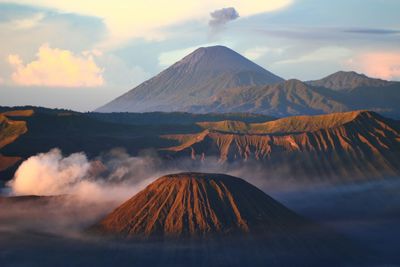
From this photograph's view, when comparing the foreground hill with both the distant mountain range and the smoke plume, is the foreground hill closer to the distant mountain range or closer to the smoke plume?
the distant mountain range

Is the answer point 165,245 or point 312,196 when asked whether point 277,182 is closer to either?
point 312,196

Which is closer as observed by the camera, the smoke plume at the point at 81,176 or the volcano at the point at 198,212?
the volcano at the point at 198,212

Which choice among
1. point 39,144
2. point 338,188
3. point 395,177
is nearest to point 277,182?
point 338,188

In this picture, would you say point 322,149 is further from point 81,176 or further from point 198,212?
point 198,212

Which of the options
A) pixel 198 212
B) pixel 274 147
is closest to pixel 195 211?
pixel 198 212

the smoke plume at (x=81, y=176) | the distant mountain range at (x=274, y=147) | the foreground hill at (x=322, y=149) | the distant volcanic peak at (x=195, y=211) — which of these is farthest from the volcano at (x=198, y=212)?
the foreground hill at (x=322, y=149)

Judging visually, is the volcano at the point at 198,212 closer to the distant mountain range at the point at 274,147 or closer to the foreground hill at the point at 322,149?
the distant mountain range at the point at 274,147

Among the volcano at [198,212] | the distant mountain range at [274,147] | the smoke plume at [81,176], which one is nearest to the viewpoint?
the volcano at [198,212]
